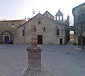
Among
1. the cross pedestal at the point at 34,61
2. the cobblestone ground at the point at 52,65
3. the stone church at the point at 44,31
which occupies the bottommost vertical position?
the cobblestone ground at the point at 52,65

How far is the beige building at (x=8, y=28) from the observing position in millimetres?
32969

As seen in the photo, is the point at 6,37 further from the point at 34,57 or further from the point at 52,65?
the point at 34,57

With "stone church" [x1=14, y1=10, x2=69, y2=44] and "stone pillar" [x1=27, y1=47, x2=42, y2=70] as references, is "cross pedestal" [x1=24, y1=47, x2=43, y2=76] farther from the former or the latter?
"stone church" [x1=14, y1=10, x2=69, y2=44]

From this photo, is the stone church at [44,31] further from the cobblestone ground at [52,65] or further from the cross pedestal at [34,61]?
the cross pedestal at [34,61]

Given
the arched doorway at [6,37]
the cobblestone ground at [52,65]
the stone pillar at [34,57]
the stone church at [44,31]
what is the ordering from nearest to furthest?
the stone pillar at [34,57], the cobblestone ground at [52,65], the stone church at [44,31], the arched doorway at [6,37]

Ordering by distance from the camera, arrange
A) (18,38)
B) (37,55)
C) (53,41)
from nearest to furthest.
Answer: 1. (37,55)
2. (53,41)
3. (18,38)

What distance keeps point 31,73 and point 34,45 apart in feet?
5.13

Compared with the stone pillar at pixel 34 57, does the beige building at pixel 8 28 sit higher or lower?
higher

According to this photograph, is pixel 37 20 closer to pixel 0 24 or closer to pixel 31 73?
pixel 0 24

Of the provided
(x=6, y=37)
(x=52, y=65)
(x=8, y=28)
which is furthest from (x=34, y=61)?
(x=6, y=37)

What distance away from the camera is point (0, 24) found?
3356cm

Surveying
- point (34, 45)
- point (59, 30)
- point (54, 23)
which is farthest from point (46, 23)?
point (34, 45)

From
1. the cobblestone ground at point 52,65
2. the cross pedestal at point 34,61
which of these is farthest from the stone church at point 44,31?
the cross pedestal at point 34,61

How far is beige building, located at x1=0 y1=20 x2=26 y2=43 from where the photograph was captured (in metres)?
33.0
